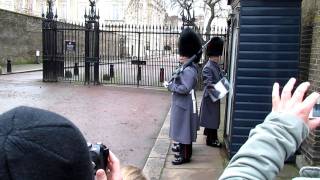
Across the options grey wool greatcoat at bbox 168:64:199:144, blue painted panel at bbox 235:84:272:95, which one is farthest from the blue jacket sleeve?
blue painted panel at bbox 235:84:272:95

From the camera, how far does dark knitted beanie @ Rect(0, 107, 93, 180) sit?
4.14ft

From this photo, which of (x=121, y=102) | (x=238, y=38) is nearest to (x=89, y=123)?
(x=121, y=102)

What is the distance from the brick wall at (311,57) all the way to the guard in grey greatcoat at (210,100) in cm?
135

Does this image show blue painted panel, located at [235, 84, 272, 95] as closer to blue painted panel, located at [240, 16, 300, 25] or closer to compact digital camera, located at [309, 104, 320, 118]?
blue painted panel, located at [240, 16, 300, 25]

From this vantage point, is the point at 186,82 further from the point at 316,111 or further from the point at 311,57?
the point at 316,111

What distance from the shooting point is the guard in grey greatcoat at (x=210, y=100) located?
27.2 ft

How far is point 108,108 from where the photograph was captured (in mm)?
13734

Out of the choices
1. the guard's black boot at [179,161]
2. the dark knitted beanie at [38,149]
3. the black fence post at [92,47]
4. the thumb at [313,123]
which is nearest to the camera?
the dark knitted beanie at [38,149]

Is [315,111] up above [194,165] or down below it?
above

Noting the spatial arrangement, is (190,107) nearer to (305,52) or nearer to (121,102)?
(305,52)

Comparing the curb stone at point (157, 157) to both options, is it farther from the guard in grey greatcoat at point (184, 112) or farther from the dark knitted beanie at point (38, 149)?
the dark knitted beanie at point (38, 149)

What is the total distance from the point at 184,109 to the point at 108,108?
649cm

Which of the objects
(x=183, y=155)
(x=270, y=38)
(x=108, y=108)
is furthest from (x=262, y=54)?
(x=108, y=108)

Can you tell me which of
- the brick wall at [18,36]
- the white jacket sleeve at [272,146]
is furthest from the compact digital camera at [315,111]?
the brick wall at [18,36]
